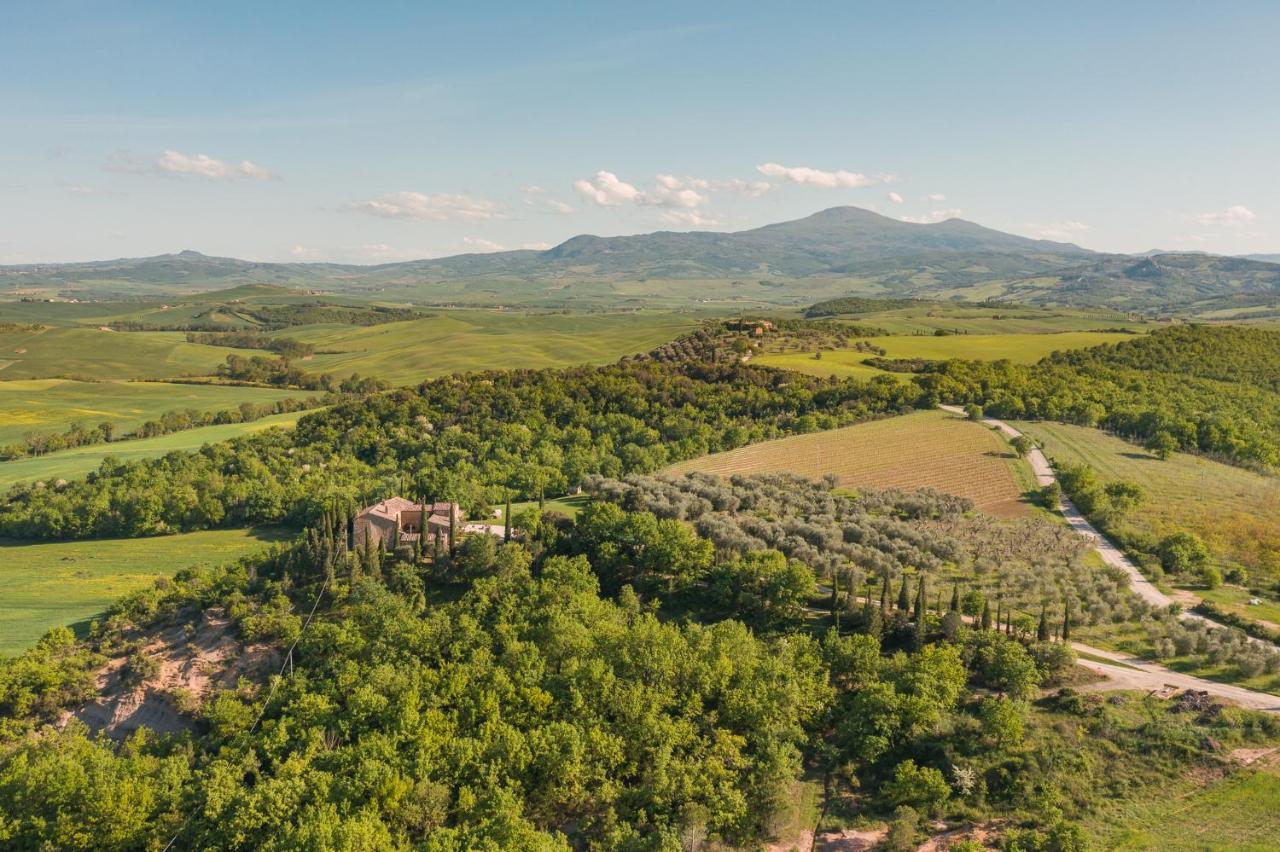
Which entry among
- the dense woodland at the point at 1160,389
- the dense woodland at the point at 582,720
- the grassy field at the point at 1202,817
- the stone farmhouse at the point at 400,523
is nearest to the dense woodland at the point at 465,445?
the stone farmhouse at the point at 400,523

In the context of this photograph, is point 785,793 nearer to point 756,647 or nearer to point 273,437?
point 756,647

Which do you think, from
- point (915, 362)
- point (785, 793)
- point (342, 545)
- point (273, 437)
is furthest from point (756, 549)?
point (915, 362)

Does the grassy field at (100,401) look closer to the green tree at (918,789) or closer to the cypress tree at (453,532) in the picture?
the cypress tree at (453,532)

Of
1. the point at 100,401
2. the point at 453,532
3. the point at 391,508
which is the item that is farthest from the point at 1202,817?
the point at 100,401

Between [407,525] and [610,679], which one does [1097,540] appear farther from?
[407,525]

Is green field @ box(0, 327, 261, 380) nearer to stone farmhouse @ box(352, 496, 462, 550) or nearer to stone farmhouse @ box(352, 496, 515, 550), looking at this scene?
stone farmhouse @ box(352, 496, 462, 550)
